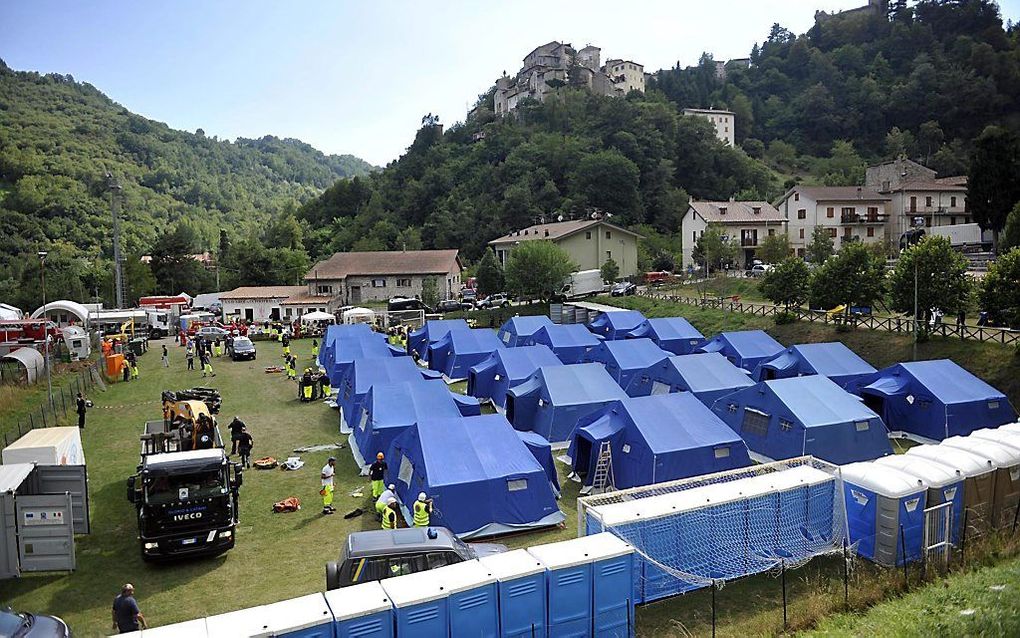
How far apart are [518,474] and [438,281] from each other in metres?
45.1

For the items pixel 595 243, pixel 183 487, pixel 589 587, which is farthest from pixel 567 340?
pixel 595 243

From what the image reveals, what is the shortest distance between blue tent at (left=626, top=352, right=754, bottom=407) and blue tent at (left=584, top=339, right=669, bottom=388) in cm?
135

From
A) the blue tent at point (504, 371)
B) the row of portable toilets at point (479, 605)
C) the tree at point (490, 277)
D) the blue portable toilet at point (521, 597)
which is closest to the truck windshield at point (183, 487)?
the row of portable toilets at point (479, 605)

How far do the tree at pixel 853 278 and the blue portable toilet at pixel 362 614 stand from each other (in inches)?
934

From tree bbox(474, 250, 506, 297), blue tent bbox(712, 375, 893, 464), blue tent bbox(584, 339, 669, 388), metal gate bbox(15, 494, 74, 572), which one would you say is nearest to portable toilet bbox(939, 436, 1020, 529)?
blue tent bbox(712, 375, 893, 464)

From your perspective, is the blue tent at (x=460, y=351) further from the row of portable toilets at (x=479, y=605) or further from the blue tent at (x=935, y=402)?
the row of portable toilets at (x=479, y=605)

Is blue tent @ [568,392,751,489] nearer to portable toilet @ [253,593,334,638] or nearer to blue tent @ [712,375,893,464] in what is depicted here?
blue tent @ [712,375,893,464]

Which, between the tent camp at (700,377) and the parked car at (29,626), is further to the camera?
the tent camp at (700,377)

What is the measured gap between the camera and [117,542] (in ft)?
36.7

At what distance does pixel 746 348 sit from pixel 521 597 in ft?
59.7

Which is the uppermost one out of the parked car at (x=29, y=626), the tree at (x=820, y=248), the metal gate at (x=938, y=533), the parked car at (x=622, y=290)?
the tree at (x=820, y=248)

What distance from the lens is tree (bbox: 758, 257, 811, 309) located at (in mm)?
28969

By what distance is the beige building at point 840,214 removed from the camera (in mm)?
55969

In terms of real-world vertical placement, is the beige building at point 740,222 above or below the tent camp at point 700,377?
above
